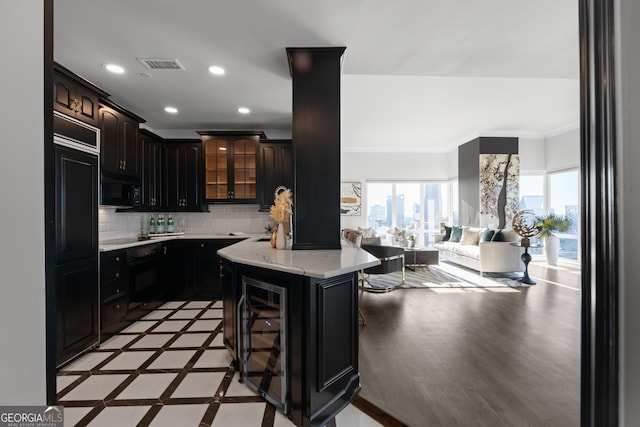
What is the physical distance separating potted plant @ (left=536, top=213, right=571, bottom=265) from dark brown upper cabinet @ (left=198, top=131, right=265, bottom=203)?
20.6 ft

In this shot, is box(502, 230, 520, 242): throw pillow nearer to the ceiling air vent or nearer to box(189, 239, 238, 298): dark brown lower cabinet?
box(189, 239, 238, 298): dark brown lower cabinet

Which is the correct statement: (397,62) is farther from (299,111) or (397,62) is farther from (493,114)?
(493,114)

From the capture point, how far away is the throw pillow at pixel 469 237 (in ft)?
20.5

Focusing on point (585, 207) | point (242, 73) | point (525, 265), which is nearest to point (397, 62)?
point (242, 73)

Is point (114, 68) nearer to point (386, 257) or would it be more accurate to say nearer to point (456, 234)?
point (386, 257)

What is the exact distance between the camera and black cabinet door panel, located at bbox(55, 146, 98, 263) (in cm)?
228

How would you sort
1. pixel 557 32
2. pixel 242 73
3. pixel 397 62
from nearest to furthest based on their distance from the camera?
pixel 557 32
pixel 397 62
pixel 242 73

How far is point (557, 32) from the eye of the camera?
2352 mm

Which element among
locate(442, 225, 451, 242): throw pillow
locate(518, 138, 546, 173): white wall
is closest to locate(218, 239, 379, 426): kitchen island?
locate(442, 225, 451, 242): throw pillow

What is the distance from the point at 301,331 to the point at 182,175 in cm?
385

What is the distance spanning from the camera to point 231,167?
183 inches

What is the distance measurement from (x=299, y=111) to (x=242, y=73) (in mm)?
957

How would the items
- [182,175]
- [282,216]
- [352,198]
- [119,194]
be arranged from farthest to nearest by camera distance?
[352,198] < [182,175] < [119,194] < [282,216]

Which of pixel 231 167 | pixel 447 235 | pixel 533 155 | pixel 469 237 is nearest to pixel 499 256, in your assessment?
pixel 469 237
